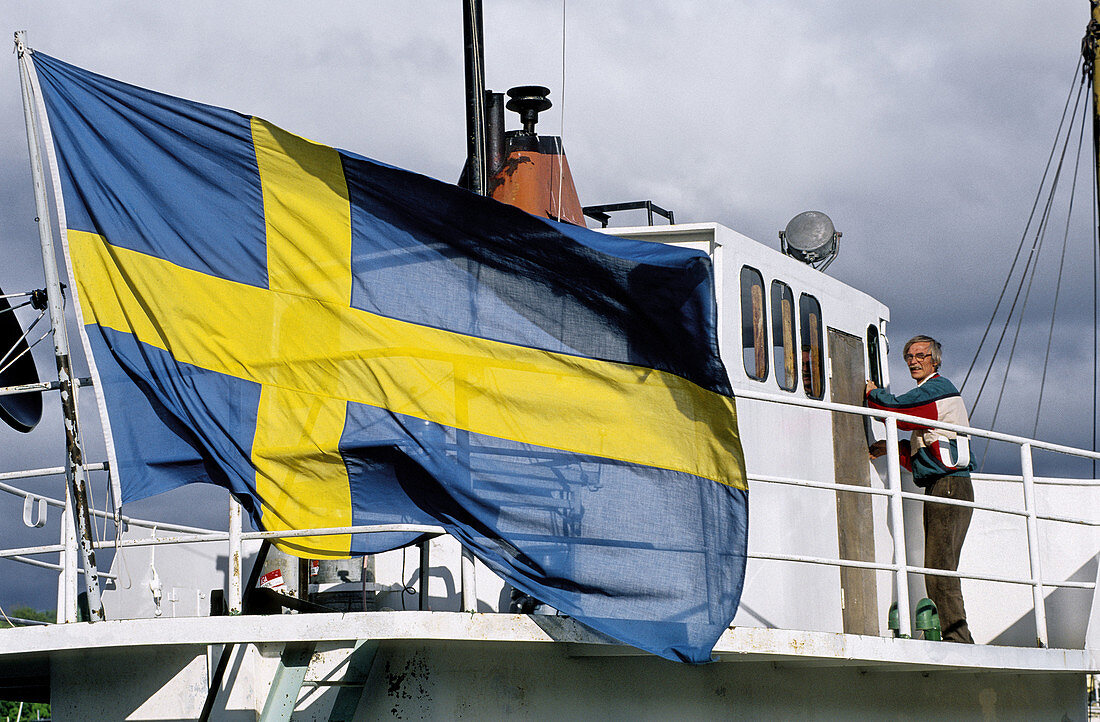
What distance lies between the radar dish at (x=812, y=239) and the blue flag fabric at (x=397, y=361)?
10.7ft

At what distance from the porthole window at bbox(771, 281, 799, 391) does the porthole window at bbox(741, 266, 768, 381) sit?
0.39ft

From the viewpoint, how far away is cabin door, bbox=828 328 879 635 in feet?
29.8

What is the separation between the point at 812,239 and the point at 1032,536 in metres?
3.01

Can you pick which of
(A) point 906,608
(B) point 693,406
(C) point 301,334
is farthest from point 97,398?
(A) point 906,608

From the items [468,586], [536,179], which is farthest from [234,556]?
[536,179]

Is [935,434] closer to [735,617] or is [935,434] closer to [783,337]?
[783,337]

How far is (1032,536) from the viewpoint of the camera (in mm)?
8078

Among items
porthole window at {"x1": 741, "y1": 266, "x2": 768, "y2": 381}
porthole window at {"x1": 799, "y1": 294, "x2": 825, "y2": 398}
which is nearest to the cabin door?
porthole window at {"x1": 799, "y1": 294, "x2": 825, "y2": 398}

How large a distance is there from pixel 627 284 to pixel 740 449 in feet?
3.66

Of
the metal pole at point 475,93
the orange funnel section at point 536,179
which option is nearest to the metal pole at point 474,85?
the metal pole at point 475,93

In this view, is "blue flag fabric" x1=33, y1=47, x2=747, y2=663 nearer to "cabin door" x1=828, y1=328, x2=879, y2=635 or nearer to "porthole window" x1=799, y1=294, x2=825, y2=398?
"porthole window" x1=799, y1=294, x2=825, y2=398

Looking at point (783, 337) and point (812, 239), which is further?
point (812, 239)

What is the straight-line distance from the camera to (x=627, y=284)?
6781 mm

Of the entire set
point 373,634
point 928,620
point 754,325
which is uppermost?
point 754,325
